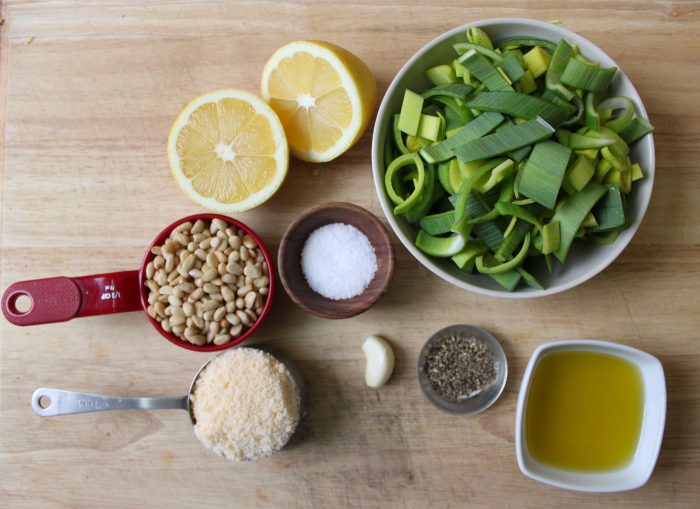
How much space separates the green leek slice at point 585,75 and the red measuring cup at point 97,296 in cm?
82

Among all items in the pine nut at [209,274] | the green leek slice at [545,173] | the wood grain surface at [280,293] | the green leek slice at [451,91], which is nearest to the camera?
the green leek slice at [545,173]

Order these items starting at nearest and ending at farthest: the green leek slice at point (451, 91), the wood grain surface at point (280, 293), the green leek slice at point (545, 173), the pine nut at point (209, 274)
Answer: the green leek slice at point (545, 173) < the green leek slice at point (451, 91) < the pine nut at point (209, 274) < the wood grain surface at point (280, 293)

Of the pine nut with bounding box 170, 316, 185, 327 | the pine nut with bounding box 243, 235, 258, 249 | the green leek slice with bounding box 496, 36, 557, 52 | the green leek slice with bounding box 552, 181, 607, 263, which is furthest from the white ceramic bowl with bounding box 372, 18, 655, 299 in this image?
the pine nut with bounding box 170, 316, 185, 327

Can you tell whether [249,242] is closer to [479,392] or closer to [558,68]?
[479,392]

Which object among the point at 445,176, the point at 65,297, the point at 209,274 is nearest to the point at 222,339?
the point at 209,274

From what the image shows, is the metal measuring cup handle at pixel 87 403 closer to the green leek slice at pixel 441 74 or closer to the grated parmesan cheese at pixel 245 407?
the grated parmesan cheese at pixel 245 407

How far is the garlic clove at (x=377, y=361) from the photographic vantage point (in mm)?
1560

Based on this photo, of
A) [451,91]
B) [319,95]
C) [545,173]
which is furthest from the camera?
[319,95]

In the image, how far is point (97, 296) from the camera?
146 cm

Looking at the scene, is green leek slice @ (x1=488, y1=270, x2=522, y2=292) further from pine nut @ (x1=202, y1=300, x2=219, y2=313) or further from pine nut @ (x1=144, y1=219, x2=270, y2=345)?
pine nut @ (x1=202, y1=300, x2=219, y2=313)

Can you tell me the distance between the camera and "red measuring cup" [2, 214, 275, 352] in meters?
1.44

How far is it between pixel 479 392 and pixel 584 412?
28 centimetres

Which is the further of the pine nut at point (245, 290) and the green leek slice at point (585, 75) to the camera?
the pine nut at point (245, 290)

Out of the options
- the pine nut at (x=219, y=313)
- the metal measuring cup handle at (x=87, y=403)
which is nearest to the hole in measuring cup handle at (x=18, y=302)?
the metal measuring cup handle at (x=87, y=403)
